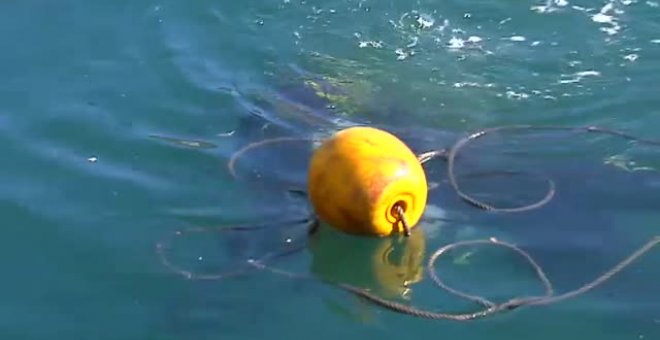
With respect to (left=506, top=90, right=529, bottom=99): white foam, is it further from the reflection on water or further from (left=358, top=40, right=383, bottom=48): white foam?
the reflection on water

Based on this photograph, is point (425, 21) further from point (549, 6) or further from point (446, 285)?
point (446, 285)

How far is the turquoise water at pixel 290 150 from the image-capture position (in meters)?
6.59

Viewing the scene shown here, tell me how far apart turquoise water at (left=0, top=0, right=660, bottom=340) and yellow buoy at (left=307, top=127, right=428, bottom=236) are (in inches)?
9.6

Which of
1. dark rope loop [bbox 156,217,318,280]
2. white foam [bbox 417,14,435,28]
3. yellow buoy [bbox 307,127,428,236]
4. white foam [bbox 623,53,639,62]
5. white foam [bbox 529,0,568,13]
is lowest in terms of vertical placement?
dark rope loop [bbox 156,217,318,280]

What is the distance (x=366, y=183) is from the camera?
21.8 feet

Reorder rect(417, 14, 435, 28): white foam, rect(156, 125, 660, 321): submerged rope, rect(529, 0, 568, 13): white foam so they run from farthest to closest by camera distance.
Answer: rect(529, 0, 568, 13): white foam < rect(417, 14, 435, 28): white foam < rect(156, 125, 660, 321): submerged rope

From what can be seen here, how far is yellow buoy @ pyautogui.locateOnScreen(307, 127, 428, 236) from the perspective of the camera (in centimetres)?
664

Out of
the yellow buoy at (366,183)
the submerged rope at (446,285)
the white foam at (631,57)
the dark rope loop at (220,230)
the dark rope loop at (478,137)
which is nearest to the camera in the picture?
the submerged rope at (446,285)

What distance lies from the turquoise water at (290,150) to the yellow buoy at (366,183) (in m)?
0.24

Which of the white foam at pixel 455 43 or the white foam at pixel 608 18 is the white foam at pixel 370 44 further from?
the white foam at pixel 608 18

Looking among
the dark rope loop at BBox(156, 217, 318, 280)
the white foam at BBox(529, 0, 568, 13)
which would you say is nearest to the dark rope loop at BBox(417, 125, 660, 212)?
the dark rope loop at BBox(156, 217, 318, 280)

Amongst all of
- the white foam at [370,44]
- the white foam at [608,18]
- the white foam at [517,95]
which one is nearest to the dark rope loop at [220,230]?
the white foam at [517,95]

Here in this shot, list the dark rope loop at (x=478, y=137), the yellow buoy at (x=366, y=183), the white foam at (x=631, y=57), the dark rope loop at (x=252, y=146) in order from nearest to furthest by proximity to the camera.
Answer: the yellow buoy at (x=366, y=183) < the dark rope loop at (x=478, y=137) < the dark rope loop at (x=252, y=146) < the white foam at (x=631, y=57)

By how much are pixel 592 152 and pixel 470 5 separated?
2.46m
